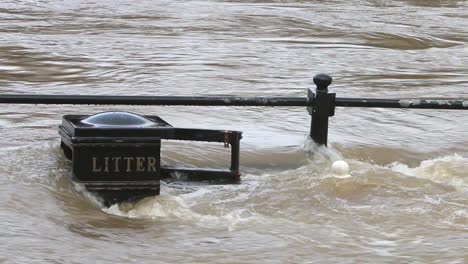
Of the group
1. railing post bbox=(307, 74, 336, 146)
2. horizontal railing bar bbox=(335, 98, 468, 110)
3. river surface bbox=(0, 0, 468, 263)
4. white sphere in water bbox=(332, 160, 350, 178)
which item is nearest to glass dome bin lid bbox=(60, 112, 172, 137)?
river surface bbox=(0, 0, 468, 263)

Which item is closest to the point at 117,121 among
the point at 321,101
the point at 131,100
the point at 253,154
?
the point at 131,100

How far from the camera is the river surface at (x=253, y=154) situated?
20.5 ft

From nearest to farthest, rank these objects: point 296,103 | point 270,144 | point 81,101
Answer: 1. point 81,101
2. point 296,103
3. point 270,144

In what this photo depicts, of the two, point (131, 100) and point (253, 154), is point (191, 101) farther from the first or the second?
point (253, 154)

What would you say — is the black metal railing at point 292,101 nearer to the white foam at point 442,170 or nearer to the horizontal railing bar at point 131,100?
the horizontal railing bar at point 131,100

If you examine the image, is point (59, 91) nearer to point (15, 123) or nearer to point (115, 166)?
point (15, 123)

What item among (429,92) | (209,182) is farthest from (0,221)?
(429,92)

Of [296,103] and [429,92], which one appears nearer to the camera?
[296,103]

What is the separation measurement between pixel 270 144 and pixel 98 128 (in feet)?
9.75

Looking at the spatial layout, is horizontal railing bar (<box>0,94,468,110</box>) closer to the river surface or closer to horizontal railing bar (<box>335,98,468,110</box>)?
horizontal railing bar (<box>335,98,468,110</box>)

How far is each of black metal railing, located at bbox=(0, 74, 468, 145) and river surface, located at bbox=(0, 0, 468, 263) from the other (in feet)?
1.51

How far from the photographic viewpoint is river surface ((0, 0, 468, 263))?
6262 millimetres

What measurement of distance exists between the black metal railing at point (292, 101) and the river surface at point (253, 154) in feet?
1.51

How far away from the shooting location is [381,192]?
7.68 meters
